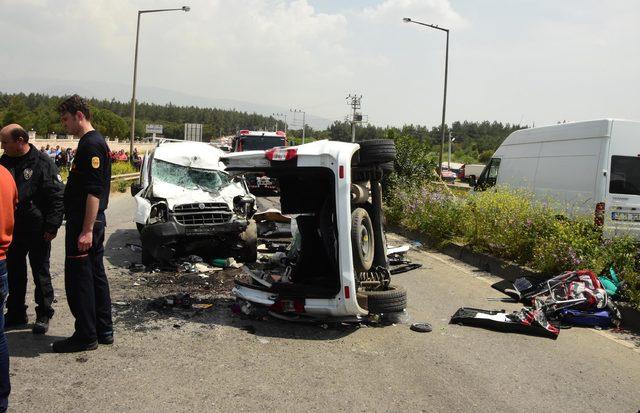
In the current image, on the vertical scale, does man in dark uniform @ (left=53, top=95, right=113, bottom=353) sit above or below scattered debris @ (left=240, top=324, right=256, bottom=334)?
above

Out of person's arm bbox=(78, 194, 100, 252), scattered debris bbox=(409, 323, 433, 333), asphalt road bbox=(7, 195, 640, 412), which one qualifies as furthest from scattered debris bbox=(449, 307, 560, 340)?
person's arm bbox=(78, 194, 100, 252)

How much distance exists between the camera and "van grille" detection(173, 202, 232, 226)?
28.6 ft

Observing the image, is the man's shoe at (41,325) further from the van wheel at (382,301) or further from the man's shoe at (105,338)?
the van wheel at (382,301)

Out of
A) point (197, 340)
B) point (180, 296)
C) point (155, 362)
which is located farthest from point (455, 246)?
point (155, 362)

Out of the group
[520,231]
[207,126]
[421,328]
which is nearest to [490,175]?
[520,231]

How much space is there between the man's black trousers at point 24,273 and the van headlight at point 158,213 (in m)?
3.23

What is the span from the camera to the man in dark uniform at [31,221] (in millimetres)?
5230

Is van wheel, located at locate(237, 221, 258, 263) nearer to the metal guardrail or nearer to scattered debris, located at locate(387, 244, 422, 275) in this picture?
scattered debris, located at locate(387, 244, 422, 275)

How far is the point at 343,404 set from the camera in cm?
405

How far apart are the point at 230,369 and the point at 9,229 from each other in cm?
206

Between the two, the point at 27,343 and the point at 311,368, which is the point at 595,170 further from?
the point at 27,343

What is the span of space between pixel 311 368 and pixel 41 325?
105 inches

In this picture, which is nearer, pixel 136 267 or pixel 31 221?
pixel 31 221

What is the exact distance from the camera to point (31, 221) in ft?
17.3
